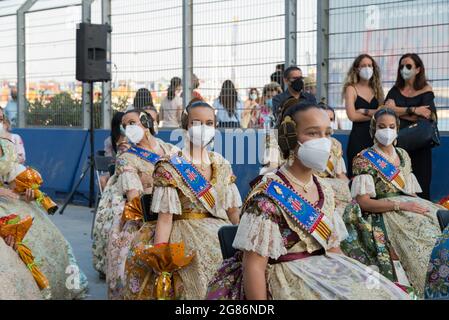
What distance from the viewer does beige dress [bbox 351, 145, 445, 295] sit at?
6070 millimetres

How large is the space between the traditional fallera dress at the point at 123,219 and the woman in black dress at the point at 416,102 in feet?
7.11

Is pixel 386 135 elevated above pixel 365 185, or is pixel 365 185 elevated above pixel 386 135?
pixel 386 135

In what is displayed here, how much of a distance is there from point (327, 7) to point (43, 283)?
15.9 ft

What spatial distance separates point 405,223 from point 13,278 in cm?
266

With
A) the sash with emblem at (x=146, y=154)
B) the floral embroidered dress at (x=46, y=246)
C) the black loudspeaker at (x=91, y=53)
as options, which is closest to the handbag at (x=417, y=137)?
the sash with emblem at (x=146, y=154)

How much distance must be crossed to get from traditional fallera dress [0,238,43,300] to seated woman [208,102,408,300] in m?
1.85

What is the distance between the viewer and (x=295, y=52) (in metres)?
9.61

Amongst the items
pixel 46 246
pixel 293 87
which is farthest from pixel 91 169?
pixel 46 246

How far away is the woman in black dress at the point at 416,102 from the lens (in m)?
7.86

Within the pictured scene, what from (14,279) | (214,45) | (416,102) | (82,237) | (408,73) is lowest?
(82,237)

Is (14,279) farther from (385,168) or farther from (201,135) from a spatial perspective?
(385,168)

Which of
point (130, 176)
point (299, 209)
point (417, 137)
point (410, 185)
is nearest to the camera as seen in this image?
point (299, 209)

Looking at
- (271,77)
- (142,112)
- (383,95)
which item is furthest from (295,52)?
(142,112)

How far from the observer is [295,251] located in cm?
367
